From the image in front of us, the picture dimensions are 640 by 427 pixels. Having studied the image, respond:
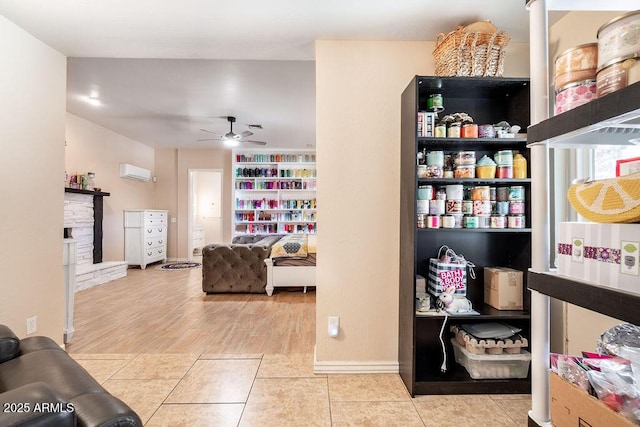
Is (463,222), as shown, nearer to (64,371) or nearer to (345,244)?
(345,244)

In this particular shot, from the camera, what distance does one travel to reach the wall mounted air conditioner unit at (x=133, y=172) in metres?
6.16

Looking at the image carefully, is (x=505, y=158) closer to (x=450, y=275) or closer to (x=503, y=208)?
(x=503, y=208)

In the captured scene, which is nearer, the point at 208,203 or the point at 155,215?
the point at 155,215

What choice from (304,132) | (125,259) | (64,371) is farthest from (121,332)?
(304,132)

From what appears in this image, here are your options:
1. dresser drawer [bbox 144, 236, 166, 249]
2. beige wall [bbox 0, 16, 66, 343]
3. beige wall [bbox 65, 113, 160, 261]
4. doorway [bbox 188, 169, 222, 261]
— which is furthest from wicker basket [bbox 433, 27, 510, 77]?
doorway [bbox 188, 169, 222, 261]

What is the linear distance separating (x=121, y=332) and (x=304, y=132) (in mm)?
4425

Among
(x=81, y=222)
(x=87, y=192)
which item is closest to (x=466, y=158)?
(x=87, y=192)

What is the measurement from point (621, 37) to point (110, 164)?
708 centimetres

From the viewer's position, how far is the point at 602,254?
563 mm

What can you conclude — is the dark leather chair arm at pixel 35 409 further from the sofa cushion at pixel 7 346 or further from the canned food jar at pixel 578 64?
the canned food jar at pixel 578 64

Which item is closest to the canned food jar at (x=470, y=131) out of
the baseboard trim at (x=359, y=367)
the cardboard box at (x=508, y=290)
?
the cardboard box at (x=508, y=290)

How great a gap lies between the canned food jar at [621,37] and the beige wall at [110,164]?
6.23 metres

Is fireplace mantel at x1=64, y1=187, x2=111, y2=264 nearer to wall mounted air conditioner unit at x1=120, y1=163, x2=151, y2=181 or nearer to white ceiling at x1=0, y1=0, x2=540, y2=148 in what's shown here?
wall mounted air conditioner unit at x1=120, y1=163, x2=151, y2=181

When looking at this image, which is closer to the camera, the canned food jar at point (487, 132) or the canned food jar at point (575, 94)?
the canned food jar at point (575, 94)
